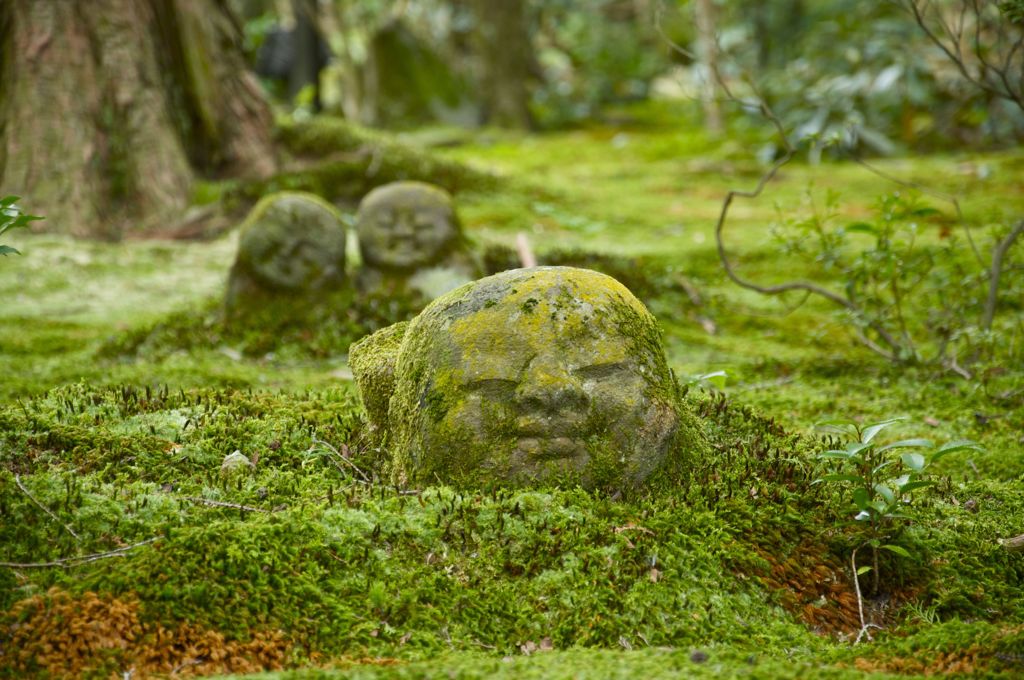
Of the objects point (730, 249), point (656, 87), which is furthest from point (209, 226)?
point (656, 87)

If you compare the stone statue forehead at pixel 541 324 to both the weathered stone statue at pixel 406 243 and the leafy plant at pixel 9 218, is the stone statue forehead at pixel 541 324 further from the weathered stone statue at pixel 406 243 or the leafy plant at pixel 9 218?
the weathered stone statue at pixel 406 243

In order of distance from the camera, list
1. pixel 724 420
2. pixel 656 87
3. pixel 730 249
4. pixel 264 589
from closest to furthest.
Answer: pixel 264 589 → pixel 724 420 → pixel 730 249 → pixel 656 87

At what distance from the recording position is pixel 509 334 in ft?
10.3

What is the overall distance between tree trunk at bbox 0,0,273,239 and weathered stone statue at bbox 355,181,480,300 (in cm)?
373

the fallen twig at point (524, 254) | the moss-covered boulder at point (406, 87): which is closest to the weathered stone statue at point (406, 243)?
the fallen twig at point (524, 254)

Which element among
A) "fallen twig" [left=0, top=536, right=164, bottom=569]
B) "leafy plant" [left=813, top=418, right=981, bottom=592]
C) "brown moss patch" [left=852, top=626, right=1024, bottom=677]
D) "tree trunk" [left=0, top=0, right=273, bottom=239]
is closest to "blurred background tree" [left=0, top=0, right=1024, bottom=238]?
"tree trunk" [left=0, top=0, right=273, bottom=239]

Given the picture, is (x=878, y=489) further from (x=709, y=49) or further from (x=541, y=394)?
(x=709, y=49)

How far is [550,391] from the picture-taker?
9.89ft

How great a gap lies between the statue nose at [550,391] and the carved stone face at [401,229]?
3744mm

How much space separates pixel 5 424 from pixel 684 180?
999cm

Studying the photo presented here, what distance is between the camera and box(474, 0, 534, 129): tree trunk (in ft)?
52.6

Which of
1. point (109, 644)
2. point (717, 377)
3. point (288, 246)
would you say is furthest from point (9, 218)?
point (288, 246)

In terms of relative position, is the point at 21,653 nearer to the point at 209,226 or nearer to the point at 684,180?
the point at 209,226

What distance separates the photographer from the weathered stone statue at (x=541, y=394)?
3059 mm
